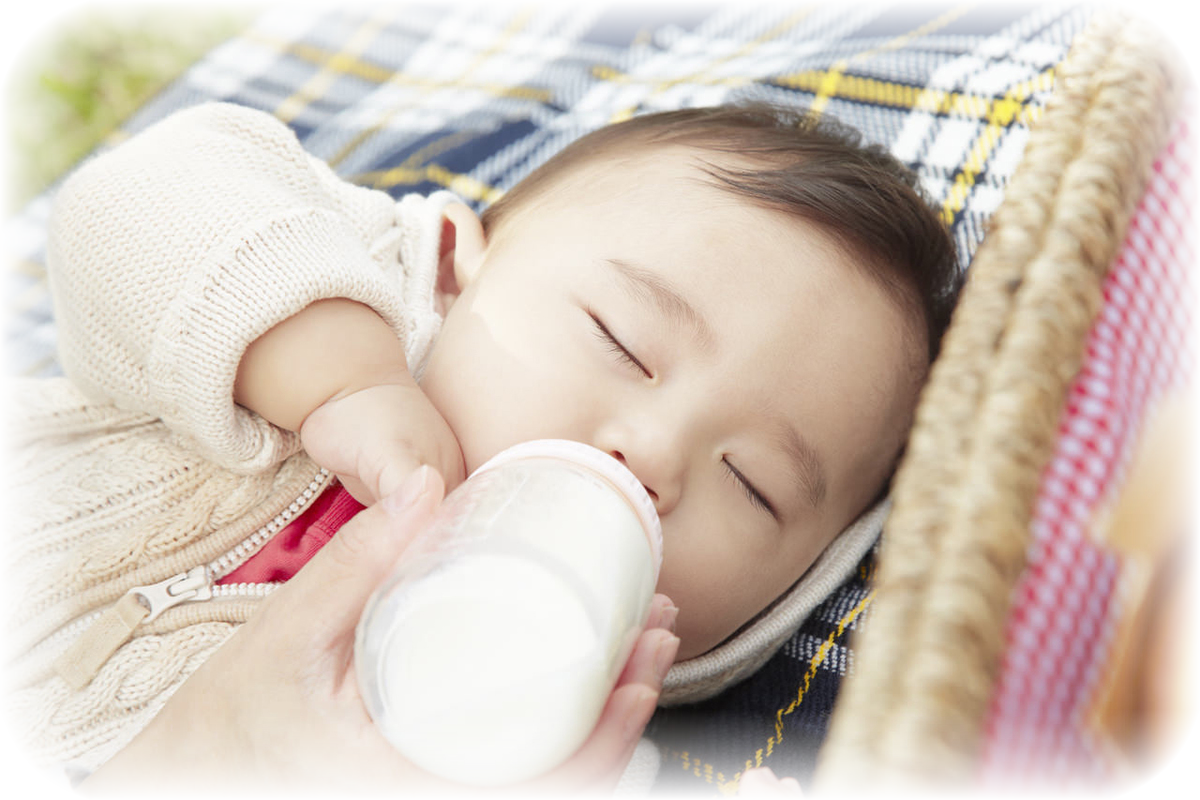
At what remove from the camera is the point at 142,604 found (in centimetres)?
97

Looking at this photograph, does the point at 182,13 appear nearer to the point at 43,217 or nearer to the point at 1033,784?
the point at 43,217

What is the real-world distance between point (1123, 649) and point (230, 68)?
1965 millimetres

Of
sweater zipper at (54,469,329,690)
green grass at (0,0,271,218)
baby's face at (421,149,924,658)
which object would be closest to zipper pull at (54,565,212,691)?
sweater zipper at (54,469,329,690)

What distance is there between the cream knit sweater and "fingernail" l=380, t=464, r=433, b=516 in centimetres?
33

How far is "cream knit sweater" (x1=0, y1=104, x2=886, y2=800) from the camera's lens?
0.94 metres

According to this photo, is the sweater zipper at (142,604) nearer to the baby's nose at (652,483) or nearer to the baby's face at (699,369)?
the baby's face at (699,369)

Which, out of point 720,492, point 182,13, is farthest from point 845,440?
point 182,13

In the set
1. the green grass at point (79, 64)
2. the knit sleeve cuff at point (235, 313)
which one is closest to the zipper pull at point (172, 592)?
the knit sleeve cuff at point (235, 313)

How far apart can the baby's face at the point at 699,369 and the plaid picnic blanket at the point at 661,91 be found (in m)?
0.14

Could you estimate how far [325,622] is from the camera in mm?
672

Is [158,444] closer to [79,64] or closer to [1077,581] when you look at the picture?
[1077,581]

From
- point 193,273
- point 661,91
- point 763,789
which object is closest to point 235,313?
point 193,273

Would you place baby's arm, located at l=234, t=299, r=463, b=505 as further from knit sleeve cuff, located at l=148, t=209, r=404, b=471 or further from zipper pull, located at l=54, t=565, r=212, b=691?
zipper pull, located at l=54, t=565, r=212, b=691

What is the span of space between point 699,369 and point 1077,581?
0.46 meters
